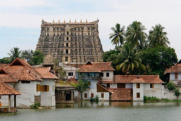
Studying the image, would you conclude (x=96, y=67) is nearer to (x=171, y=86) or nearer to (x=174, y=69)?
(x=171, y=86)

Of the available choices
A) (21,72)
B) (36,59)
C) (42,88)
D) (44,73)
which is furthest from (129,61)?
(36,59)

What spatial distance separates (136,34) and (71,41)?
158 feet

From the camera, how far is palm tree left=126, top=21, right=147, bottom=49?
98.5 meters

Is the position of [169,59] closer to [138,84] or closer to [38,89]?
[138,84]

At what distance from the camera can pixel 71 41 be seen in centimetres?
14438

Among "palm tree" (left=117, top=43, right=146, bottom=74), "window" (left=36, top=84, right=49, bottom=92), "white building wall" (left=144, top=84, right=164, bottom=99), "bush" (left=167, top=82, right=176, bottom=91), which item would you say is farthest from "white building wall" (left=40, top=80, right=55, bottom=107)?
"palm tree" (left=117, top=43, right=146, bottom=74)

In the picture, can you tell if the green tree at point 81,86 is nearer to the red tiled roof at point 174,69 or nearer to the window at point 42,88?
the red tiled roof at point 174,69

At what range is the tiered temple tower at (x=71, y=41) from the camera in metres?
140

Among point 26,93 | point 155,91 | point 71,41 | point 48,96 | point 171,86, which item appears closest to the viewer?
point 26,93

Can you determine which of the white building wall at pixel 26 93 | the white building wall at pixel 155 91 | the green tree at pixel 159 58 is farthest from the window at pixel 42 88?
the green tree at pixel 159 58

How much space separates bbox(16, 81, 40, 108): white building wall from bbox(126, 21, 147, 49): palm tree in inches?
1746

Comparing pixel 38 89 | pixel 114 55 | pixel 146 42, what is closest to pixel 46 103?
pixel 38 89

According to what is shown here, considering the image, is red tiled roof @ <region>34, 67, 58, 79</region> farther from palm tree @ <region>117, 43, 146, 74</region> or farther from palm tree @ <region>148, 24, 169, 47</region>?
palm tree @ <region>148, 24, 169, 47</region>

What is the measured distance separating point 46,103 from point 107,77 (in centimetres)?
2504
